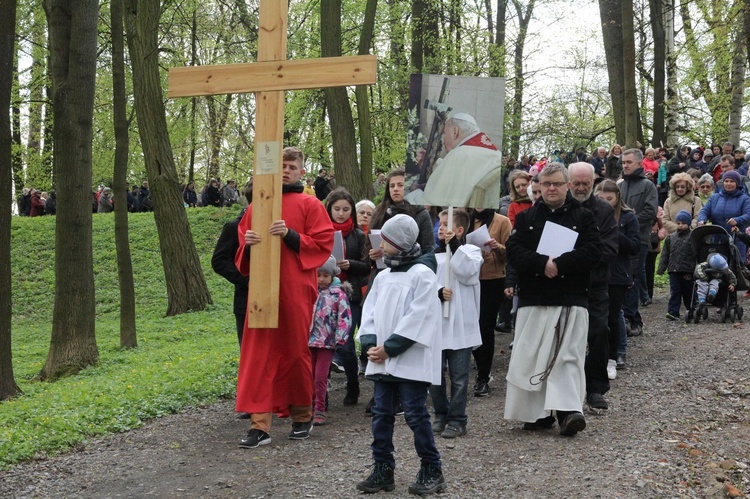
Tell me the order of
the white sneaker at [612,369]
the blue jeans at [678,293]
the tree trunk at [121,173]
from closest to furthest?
1. the white sneaker at [612,369]
2. the blue jeans at [678,293]
3. the tree trunk at [121,173]

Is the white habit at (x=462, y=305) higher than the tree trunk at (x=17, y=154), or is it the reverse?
the tree trunk at (x=17, y=154)

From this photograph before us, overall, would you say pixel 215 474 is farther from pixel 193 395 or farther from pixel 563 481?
pixel 193 395

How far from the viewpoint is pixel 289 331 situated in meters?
7.43

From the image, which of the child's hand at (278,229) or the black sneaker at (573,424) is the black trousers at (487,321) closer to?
the black sneaker at (573,424)

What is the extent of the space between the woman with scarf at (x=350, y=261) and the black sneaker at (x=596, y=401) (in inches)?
88.0

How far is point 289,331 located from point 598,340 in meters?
2.69

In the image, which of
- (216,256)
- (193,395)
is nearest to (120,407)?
(193,395)

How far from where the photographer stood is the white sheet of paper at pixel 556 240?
23.8 ft

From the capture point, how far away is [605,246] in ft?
26.3

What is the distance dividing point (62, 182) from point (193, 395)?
394cm

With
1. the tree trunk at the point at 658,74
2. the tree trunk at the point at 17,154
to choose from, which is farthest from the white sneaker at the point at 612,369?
the tree trunk at the point at 17,154

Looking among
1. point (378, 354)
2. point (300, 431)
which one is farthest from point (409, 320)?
point (300, 431)

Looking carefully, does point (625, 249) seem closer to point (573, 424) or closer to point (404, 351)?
point (573, 424)

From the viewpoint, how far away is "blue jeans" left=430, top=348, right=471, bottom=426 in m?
7.43
